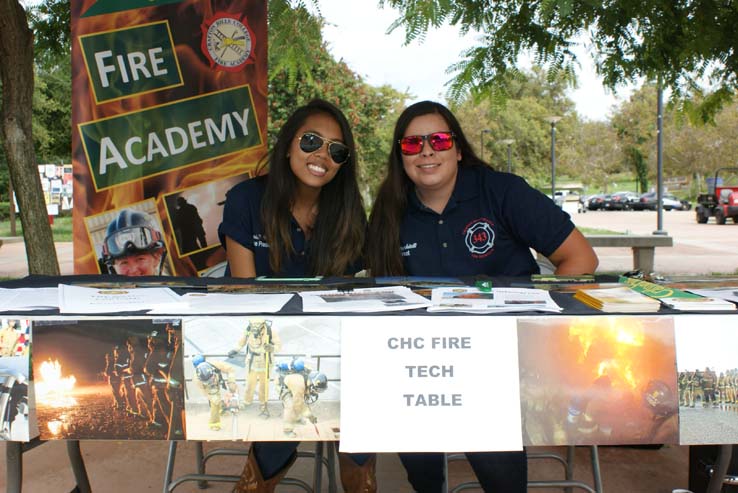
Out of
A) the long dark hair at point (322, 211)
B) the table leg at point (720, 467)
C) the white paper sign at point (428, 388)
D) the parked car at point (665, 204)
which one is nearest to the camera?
the white paper sign at point (428, 388)

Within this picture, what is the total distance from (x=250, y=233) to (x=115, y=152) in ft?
4.45

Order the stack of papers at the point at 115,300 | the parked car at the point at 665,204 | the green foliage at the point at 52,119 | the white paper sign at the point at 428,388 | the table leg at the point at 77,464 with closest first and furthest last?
the white paper sign at the point at 428,388 < the stack of papers at the point at 115,300 < the table leg at the point at 77,464 < the green foliage at the point at 52,119 < the parked car at the point at 665,204

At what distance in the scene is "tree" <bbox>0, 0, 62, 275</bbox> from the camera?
346cm

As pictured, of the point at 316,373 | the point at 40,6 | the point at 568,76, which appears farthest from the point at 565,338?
the point at 40,6

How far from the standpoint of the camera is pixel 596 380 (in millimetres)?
1478

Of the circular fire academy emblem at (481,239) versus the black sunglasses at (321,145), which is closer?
the circular fire academy emblem at (481,239)

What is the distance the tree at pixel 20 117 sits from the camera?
3463 millimetres

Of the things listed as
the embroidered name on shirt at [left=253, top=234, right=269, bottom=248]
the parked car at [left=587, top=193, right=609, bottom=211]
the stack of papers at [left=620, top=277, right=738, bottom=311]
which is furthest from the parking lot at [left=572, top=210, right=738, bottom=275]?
the parked car at [left=587, top=193, right=609, bottom=211]

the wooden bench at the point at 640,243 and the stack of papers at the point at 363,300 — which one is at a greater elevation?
the stack of papers at the point at 363,300

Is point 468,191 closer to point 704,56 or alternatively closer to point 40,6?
point 704,56

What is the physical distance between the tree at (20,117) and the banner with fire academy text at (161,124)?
0.24 meters

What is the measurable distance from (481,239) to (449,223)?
0.44ft

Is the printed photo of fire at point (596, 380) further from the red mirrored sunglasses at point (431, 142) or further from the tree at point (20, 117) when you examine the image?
the tree at point (20, 117)

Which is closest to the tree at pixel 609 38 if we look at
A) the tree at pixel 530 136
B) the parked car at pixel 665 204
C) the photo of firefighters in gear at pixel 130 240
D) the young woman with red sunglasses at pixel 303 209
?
the young woman with red sunglasses at pixel 303 209
